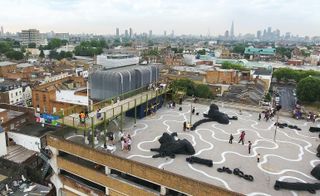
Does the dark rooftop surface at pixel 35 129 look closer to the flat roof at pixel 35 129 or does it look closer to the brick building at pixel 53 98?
the flat roof at pixel 35 129

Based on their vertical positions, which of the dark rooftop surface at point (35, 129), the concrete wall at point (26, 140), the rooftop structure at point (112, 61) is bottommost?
the concrete wall at point (26, 140)

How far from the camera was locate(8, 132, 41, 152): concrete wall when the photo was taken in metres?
52.2

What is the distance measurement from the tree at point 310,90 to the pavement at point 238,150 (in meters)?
60.3

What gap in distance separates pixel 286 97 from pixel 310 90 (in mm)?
14517

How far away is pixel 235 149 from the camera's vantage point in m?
26.0

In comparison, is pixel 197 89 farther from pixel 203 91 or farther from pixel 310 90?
pixel 310 90

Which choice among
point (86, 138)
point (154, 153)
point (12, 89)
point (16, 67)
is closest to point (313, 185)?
point (154, 153)

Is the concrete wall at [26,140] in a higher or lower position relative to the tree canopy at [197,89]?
lower

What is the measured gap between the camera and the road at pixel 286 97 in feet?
293

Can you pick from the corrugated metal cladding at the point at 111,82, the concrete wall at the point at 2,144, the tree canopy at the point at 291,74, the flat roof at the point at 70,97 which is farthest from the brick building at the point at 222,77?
the concrete wall at the point at 2,144

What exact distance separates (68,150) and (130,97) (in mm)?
10538

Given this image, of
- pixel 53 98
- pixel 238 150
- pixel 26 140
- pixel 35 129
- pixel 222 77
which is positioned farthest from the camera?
pixel 222 77

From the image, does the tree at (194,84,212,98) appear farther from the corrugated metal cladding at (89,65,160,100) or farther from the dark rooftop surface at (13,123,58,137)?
the corrugated metal cladding at (89,65,160,100)

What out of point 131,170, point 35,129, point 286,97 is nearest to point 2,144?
point 35,129
